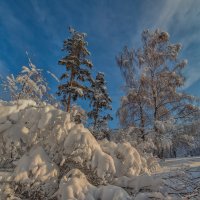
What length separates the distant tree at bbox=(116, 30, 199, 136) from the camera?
1323 centimetres

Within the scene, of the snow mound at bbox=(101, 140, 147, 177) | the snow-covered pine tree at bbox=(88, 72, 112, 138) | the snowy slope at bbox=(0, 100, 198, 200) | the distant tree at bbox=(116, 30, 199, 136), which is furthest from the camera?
the snow-covered pine tree at bbox=(88, 72, 112, 138)

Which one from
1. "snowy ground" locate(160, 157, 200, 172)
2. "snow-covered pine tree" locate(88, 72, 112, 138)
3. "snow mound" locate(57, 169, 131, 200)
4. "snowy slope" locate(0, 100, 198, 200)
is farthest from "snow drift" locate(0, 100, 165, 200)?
"snow-covered pine tree" locate(88, 72, 112, 138)

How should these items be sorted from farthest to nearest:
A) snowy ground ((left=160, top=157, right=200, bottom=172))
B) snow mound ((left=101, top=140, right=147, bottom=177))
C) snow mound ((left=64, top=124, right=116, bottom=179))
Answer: snowy ground ((left=160, top=157, right=200, bottom=172)) < snow mound ((left=101, top=140, right=147, bottom=177)) < snow mound ((left=64, top=124, right=116, bottom=179))

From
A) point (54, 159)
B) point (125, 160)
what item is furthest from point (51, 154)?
point (125, 160)

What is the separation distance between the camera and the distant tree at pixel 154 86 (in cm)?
1323

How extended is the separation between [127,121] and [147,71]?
123 inches

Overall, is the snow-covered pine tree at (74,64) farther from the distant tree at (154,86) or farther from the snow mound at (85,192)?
the snow mound at (85,192)

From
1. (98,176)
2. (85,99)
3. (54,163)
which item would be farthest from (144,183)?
(85,99)

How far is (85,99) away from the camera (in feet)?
62.5

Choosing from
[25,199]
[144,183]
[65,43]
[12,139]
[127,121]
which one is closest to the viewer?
[144,183]

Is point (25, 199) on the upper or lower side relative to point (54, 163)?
lower

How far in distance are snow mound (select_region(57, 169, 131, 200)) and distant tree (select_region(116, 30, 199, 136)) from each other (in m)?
9.93

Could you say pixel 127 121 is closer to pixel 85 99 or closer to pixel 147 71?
pixel 147 71

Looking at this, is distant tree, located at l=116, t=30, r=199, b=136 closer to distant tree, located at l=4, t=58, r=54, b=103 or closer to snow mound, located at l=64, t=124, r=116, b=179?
distant tree, located at l=4, t=58, r=54, b=103
